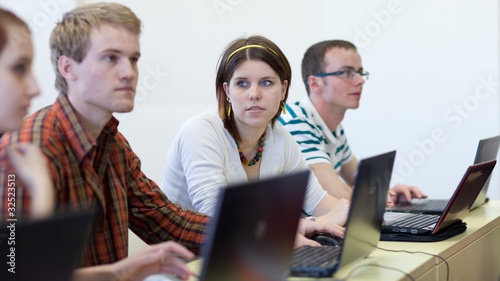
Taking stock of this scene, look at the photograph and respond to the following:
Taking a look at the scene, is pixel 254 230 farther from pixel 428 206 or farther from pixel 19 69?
pixel 428 206

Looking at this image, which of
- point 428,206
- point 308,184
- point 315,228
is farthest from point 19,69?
point 428,206

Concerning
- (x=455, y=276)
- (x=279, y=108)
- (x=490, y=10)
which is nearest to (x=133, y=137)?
(x=279, y=108)

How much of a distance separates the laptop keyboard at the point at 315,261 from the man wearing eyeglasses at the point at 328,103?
4.01 ft

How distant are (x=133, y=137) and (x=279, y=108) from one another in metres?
2.13

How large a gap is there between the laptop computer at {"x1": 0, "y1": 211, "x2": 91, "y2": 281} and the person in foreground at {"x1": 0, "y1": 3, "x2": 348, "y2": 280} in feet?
0.90

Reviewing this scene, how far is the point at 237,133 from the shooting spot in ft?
7.05

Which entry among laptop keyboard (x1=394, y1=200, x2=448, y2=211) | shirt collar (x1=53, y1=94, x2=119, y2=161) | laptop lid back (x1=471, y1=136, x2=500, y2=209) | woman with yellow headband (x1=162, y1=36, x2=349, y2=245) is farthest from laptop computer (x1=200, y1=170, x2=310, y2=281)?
laptop lid back (x1=471, y1=136, x2=500, y2=209)

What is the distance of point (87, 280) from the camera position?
1.10m

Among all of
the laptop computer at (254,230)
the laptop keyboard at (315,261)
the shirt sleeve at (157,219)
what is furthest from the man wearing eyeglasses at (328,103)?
the laptop computer at (254,230)

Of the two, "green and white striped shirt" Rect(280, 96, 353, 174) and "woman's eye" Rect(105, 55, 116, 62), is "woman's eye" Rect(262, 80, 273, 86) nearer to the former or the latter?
"green and white striped shirt" Rect(280, 96, 353, 174)

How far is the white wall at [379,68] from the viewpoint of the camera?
3.99 metres

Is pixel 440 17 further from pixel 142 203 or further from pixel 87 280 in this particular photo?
pixel 87 280

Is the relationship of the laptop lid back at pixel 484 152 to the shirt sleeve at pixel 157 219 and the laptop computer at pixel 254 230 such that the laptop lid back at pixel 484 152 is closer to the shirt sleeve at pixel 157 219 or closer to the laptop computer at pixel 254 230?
the shirt sleeve at pixel 157 219

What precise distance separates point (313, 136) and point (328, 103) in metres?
0.32
